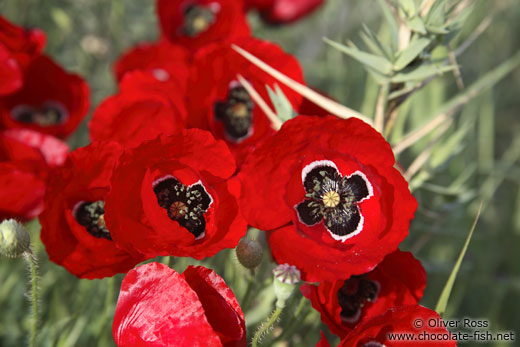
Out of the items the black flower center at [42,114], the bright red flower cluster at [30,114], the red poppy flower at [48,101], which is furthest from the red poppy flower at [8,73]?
the black flower center at [42,114]

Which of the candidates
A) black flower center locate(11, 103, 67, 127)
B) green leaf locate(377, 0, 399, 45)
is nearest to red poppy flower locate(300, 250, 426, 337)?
green leaf locate(377, 0, 399, 45)

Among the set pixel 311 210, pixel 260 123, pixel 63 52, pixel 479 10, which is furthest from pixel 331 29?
pixel 311 210

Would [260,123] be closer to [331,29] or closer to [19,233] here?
[19,233]

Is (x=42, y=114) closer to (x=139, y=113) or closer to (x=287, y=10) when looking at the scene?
(x=139, y=113)

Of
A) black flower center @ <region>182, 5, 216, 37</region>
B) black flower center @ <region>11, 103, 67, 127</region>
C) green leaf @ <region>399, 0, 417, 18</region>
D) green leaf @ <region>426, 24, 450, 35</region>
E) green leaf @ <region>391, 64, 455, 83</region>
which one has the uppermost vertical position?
green leaf @ <region>399, 0, 417, 18</region>

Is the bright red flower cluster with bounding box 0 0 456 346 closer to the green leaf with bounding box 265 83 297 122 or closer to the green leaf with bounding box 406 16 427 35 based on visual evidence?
the green leaf with bounding box 265 83 297 122

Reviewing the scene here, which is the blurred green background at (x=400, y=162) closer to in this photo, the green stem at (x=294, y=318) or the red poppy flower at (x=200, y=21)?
the green stem at (x=294, y=318)
